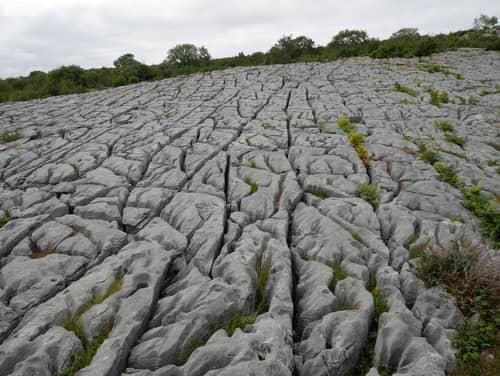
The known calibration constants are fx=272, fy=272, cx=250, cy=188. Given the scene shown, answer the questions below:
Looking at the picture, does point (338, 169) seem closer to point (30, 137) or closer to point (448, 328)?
point (448, 328)

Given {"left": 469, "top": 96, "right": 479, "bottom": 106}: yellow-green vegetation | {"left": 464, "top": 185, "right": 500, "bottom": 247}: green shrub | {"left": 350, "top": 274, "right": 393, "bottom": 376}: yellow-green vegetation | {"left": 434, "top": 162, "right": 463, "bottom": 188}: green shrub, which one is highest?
{"left": 469, "top": 96, "right": 479, "bottom": 106}: yellow-green vegetation

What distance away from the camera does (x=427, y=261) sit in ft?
15.2

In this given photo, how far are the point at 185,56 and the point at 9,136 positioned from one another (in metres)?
27.2

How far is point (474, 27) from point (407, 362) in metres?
49.7

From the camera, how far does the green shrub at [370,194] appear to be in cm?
688

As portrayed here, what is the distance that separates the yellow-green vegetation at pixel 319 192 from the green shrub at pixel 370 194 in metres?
0.91

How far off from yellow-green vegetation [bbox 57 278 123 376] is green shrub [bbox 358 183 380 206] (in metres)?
5.84

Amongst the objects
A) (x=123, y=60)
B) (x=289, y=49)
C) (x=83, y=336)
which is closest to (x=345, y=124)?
(x=83, y=336)

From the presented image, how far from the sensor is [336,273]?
195 inches

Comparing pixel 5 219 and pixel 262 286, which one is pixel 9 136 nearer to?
pixel 5 219

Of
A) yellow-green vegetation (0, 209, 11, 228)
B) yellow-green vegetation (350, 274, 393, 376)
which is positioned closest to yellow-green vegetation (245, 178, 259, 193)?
yellow-green vegetation (350, 274, 393, 376)

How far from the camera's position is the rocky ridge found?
3732 mm

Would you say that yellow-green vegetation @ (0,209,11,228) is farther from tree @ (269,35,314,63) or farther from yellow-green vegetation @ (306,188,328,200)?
tree @ (269,35,314,63)

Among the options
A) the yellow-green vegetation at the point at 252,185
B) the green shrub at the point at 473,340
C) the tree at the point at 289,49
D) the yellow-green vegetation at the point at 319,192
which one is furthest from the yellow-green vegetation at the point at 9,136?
the tree at the point at 289,49
